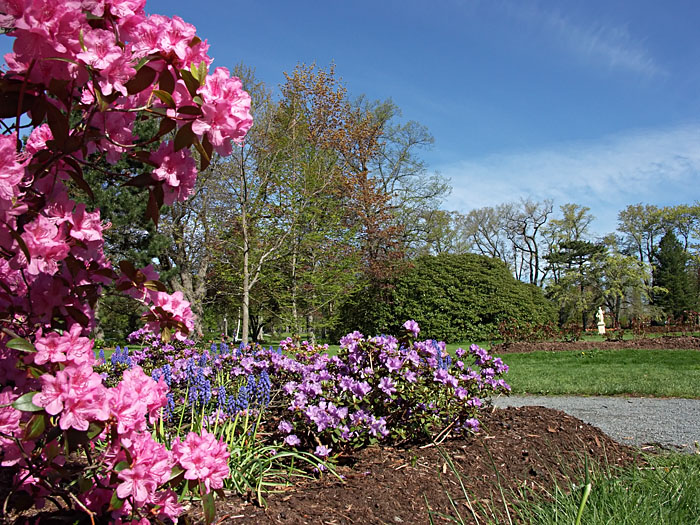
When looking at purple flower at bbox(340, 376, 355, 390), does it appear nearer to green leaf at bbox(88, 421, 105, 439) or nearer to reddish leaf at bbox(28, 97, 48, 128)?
green leaf at bbox(88, 421, 105, 439)

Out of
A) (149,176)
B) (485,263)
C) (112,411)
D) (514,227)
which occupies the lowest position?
(112,411)

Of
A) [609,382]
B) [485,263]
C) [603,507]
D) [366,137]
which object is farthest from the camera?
[366,137]

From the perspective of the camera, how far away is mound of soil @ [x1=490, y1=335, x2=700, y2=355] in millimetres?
12719

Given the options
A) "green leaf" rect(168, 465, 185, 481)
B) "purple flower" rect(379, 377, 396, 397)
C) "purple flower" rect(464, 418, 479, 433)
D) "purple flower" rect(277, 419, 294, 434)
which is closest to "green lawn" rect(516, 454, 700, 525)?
"purple flower" rect(464, 418, 479, 433)

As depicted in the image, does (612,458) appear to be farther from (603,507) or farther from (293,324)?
(293,324)

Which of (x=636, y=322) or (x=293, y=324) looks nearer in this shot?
(x=293, y=324)

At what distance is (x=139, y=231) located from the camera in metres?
13.5

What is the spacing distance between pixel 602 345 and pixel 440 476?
40.0 feet

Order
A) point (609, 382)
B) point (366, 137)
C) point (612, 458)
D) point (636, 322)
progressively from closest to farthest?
point (612, 458) < point (609, 382) < point (636, 322) < point (366, 137)

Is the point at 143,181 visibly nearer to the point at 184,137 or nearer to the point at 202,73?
the point at 184,137

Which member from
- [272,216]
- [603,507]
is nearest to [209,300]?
[272,216]

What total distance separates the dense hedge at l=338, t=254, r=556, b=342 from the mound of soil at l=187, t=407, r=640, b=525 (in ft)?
41.0

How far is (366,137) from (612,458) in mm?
18316

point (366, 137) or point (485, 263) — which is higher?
point (366, 137)
